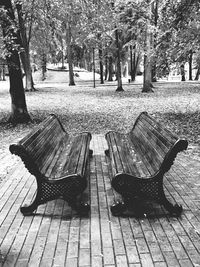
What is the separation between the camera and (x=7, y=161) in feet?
21.0

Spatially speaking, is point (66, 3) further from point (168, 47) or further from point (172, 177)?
point (172, 177)

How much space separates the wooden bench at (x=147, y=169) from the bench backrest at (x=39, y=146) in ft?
3.49

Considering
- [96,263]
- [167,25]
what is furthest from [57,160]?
[167,25]

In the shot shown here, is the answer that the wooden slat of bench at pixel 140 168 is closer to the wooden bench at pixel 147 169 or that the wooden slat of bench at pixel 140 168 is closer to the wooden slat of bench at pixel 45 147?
the wooden bench at pixel 147 169

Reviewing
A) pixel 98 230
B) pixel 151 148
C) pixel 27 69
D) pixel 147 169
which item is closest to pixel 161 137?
pixel 151 148

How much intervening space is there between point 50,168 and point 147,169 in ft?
4.82

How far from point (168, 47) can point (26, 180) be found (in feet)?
26.6

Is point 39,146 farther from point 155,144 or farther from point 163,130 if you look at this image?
point 163,130

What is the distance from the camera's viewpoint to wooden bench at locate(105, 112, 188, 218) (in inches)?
147

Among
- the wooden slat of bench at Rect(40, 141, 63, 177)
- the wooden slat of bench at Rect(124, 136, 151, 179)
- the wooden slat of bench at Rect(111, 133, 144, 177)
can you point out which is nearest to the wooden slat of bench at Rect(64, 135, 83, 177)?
the wooden slat of bench at Rect(40, 141, 63, 177)

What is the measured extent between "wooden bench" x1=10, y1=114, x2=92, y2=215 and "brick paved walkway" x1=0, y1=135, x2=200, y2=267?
28 centimetres

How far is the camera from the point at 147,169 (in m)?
4.15

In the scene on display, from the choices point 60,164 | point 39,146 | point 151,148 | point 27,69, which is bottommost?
point 60,164

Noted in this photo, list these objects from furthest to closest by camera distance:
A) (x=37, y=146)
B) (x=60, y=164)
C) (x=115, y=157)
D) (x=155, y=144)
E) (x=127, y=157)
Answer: (x=127, y=157)
(x=115, y=157)
(x=60, y=164)
(x=155, y=144)
(x=37, y=146)
